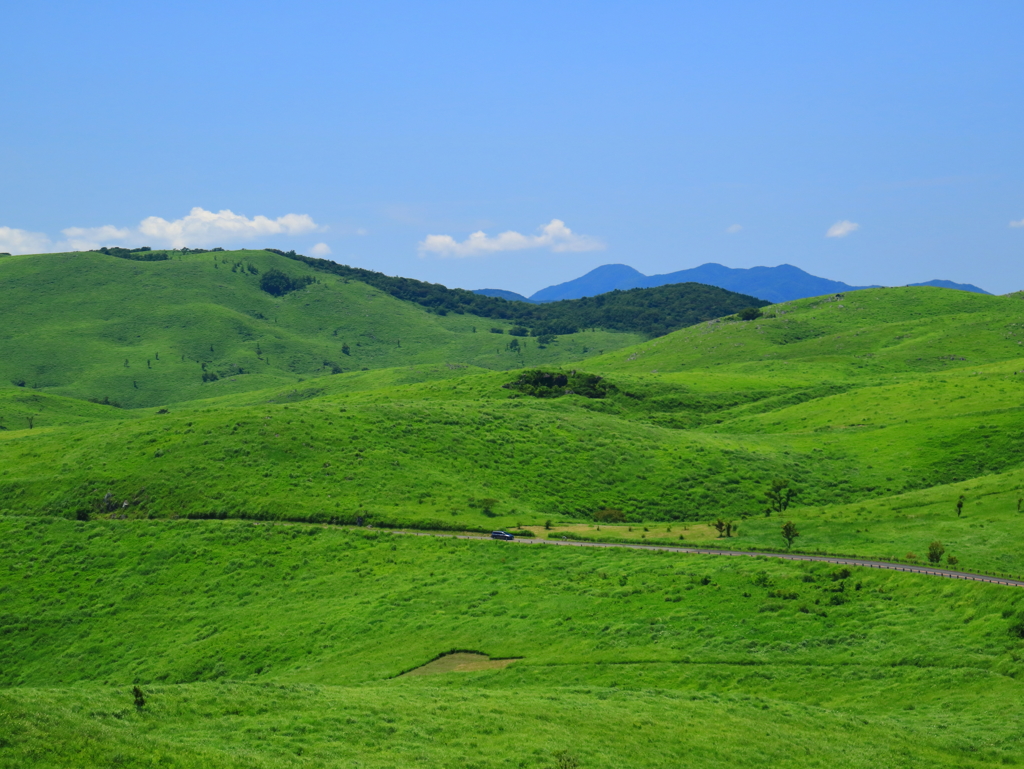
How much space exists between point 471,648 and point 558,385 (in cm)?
11164

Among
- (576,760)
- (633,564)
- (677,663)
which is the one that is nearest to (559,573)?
(633,564)

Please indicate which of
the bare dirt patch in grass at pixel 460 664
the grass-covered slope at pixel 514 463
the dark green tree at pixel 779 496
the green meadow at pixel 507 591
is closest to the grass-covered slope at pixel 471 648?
the green meadow at pixel 507 591

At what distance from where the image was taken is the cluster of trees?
499 ft

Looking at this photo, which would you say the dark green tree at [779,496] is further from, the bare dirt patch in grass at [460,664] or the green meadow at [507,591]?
the bare dirt patch in grass at [460,664]

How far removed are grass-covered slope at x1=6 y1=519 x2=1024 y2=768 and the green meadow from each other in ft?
0.61

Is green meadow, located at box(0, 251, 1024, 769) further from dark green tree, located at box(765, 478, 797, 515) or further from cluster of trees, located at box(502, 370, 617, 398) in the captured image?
cluster of trees, located at box(502, 370, 617, 398)

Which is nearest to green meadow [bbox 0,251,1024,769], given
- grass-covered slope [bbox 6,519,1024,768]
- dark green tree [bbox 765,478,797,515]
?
grass-covered slope [bbox 6,519,1024,768]

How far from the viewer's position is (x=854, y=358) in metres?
191

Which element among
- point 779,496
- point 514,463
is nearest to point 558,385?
point 514,463

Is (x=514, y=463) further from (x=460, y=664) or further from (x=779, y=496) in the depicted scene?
(x=460, y=664)

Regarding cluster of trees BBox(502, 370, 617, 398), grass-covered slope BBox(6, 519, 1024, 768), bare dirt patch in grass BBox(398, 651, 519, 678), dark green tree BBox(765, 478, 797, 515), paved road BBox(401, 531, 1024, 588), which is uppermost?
cluster of trees BBox(502, 370, 617, 398)

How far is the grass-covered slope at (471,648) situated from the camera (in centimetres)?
2809

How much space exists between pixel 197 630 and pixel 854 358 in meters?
174

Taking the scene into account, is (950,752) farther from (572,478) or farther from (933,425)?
(933,425)
